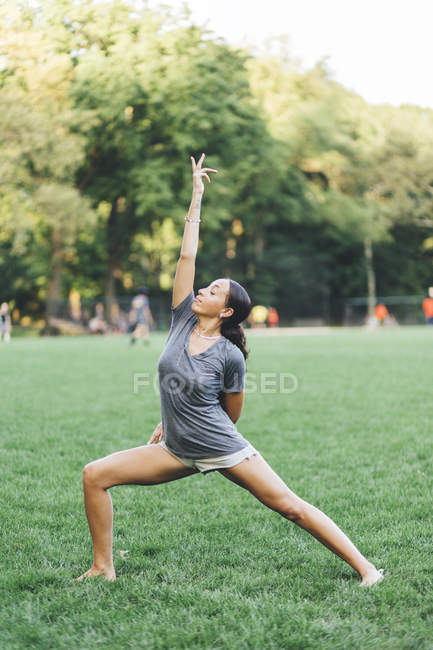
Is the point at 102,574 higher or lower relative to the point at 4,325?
lower

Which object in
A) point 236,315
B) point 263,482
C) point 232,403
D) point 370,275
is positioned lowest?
point 263,482

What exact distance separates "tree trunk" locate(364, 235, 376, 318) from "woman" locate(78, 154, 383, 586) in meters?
53.0

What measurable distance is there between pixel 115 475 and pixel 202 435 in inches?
21.4

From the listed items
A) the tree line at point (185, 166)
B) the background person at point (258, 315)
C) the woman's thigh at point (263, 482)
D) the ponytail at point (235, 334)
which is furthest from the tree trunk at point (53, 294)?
the woman's thigh at point (263, 482)

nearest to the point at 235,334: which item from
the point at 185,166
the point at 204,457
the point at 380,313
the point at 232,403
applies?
the point at 232,403

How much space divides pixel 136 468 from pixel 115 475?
12cm

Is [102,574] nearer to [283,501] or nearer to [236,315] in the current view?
[283,501]

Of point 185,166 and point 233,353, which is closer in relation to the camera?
point 233,353

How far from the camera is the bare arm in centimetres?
406

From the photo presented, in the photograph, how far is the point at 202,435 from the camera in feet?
12.7

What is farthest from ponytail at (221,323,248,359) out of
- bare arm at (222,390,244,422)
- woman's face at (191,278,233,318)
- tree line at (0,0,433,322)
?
tree line at (0,0,433,322)

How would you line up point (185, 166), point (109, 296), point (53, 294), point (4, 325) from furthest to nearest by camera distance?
point (109, 296), point (53, 294), point (185, 166), point (4, 325)

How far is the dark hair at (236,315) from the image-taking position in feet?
13.1

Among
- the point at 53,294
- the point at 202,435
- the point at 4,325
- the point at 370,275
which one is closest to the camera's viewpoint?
the point at 202,435
